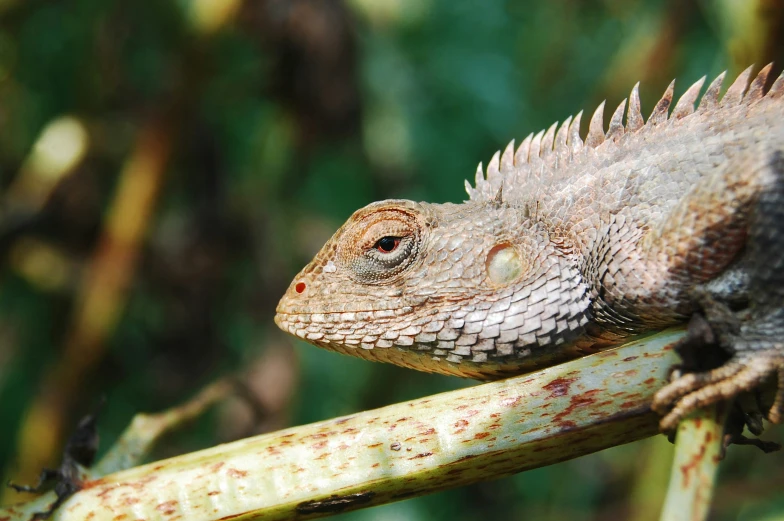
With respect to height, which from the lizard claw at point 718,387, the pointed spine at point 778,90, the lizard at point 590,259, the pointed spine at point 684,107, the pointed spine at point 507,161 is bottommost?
the lizard claw at point 718,387

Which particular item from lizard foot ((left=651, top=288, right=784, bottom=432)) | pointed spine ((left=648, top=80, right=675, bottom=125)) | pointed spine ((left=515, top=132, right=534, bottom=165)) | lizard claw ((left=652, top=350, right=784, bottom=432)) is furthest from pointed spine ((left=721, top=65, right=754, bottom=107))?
lizard claw ((left=652, top=350, right=784, bottom=432))

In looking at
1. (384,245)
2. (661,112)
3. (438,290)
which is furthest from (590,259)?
(384,245)

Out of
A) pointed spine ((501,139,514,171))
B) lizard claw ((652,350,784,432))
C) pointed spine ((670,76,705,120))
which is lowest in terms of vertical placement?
lizard claw ((652,350,784,432))

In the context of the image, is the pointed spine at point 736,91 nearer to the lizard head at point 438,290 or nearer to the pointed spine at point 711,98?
the pointed spine at point 711,98

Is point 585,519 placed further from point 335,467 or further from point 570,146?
point 335,467

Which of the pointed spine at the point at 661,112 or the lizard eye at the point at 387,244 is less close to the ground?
the pointed spine at the point at 661,112

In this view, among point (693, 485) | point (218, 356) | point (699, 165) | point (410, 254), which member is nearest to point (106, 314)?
point (218, 356)

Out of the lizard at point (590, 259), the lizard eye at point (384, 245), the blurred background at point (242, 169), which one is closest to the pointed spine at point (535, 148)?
the lizard at point (590, 259)

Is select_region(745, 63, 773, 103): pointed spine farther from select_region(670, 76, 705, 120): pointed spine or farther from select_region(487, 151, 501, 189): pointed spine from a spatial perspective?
select_region(487, 151, 501, 189): pointed spine
